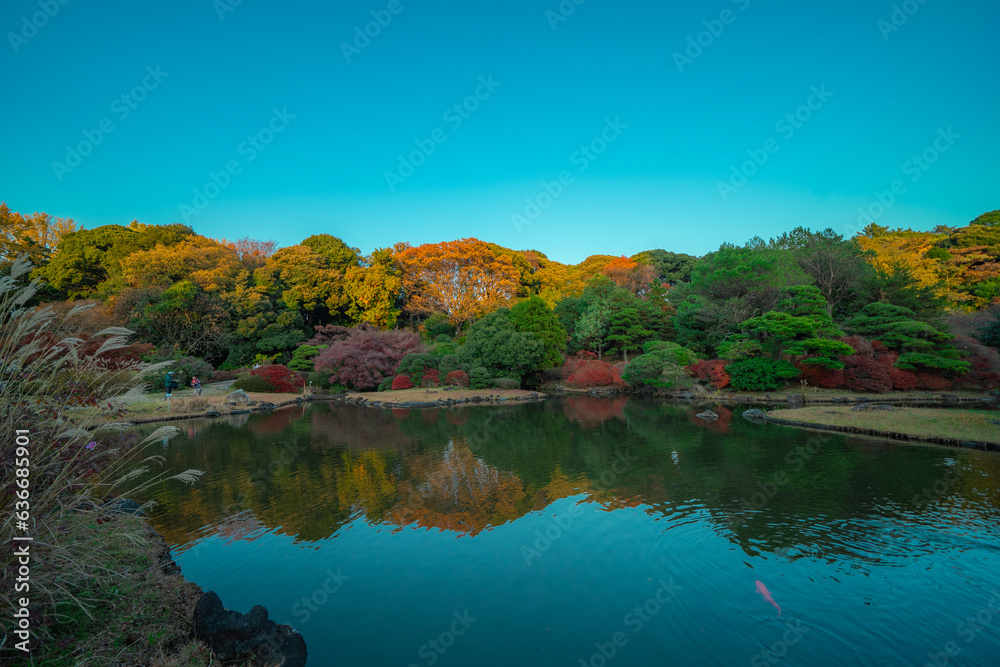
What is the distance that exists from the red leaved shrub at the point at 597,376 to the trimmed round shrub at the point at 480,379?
534 cm

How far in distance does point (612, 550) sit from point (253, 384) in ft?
78.9

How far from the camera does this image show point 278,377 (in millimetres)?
25906

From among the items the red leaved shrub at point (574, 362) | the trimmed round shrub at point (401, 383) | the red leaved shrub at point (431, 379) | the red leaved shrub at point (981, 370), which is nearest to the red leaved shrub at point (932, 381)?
the red leaved shrub at point (981, 370)

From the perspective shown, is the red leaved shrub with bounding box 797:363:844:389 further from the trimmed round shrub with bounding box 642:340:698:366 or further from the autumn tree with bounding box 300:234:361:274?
the autumn tree with bounding box 300:234:361:274

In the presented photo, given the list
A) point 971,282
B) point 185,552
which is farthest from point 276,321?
point 971,282

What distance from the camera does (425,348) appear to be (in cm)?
2853

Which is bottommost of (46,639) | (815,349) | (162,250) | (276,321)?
(46,639)

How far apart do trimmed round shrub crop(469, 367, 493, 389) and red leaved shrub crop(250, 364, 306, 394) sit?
34.7 feet

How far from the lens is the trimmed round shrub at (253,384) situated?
81.3 ft

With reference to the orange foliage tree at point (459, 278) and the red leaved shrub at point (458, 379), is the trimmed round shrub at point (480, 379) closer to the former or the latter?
the red leaved shrub at point (458, 379)

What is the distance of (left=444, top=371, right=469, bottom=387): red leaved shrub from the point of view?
2489cm

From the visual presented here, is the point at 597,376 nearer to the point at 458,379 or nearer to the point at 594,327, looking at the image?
the point at 594,327

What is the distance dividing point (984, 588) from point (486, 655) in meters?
5.42

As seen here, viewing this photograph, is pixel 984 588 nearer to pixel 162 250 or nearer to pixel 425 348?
pixel 425 348
